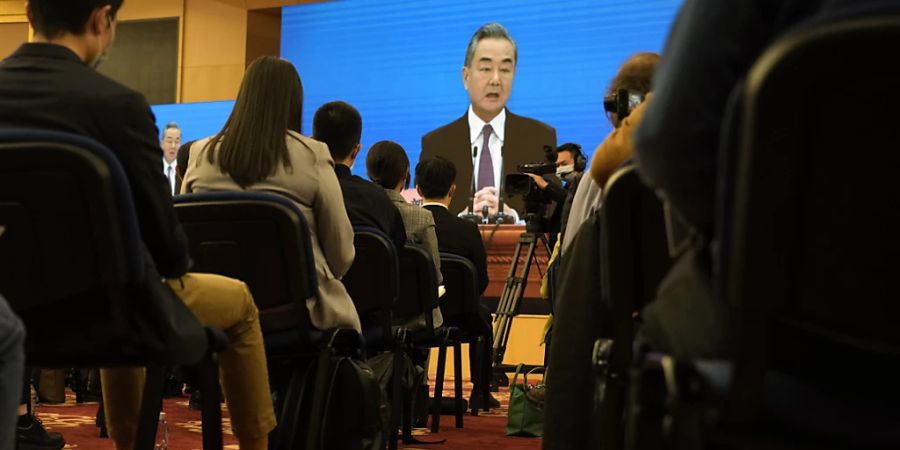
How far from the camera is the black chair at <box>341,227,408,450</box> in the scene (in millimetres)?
3221

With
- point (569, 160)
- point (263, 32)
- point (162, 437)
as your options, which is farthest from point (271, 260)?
point (263, 32)

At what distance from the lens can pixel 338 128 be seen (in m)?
3.68

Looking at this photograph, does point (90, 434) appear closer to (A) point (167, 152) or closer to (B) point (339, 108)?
(B) point (339, 108)

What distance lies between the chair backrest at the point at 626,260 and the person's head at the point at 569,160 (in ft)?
10.7

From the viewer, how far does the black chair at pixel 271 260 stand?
242 cm

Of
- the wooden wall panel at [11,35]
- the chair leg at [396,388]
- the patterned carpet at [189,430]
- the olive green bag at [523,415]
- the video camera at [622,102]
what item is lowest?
the patterned carpet at [189,430]

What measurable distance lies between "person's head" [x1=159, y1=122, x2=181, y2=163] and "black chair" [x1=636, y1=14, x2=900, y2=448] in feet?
32.1

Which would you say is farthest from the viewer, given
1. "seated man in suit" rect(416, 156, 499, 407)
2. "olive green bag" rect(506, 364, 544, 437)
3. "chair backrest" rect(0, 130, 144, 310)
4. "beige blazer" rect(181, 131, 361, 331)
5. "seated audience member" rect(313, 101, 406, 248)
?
"seated man in suit" rect(416, 156, 499, 407)

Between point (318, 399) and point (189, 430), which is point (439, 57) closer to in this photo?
point (189, 430)

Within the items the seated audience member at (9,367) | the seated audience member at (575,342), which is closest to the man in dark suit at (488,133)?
the seated audience member at (575,342)

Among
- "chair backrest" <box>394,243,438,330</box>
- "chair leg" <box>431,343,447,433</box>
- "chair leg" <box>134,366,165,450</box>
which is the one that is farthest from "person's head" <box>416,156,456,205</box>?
"chair leg" <box>134,366,165,450</box>

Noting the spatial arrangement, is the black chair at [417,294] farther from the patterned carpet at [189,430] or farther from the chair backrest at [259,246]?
the chair backrest at [259,246]

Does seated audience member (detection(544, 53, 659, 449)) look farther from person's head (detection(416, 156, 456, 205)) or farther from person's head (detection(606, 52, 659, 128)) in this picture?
person's head (detection(416, 156, 456, 205))

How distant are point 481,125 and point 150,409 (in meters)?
7.64
